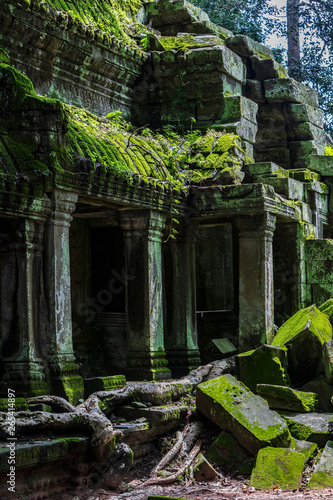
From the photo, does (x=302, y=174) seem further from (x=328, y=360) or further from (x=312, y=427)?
(x=312, y=427)

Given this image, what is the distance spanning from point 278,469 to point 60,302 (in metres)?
2.62

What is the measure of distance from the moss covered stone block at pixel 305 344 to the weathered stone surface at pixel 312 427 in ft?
3.46

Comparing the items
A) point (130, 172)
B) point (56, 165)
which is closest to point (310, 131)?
point (130, 172)

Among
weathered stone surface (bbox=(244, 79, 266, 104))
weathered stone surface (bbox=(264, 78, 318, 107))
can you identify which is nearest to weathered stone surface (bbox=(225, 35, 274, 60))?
weathered stone surface (bbox=(244, 79, 266, 104))

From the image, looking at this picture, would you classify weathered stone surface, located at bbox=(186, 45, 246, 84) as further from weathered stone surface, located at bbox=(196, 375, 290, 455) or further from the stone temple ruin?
weathered stone surface, located at bbox=(196, 375, 290, 455)

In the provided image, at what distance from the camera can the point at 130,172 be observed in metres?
8.98

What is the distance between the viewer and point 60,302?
7969mm

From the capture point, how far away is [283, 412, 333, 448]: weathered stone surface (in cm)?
812

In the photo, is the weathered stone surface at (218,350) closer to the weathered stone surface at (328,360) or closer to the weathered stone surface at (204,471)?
the weathered stone surface at (328,360)

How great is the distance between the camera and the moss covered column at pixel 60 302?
7.77 meters

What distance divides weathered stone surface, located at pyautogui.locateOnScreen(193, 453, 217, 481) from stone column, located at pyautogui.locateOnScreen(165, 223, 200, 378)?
2868 mm

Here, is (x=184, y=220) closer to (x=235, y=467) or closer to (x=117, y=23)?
(x=117, y=23)

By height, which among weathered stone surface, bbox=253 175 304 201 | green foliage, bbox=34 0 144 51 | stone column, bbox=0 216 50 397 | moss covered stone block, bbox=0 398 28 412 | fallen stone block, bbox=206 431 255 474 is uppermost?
green foliage, bbox=34 0 144 51

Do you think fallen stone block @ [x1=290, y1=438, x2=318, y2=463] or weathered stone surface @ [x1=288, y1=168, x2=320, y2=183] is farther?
weathered stone surface @ [x1=288, y1=168, x2=320, y2=183]
